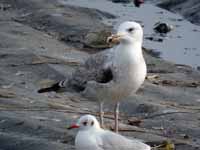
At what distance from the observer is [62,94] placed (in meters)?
11.5

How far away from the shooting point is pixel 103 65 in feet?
30.8

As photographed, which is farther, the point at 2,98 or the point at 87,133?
the point at 2,98

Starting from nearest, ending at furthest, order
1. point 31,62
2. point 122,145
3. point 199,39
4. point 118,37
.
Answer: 1. point 122,145
2. point 118,37
3. point 31,62
4. point 199,39

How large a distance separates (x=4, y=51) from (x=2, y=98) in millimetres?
3124

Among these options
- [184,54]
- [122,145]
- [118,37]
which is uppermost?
[118,37]

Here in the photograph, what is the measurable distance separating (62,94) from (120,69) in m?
2.49

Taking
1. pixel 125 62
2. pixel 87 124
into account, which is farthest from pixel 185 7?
pixel 87 124

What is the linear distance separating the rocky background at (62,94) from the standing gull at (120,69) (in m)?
0.53

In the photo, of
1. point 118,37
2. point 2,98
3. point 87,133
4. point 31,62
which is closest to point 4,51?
point 31,62

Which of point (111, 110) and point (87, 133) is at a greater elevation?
point (87, 133)

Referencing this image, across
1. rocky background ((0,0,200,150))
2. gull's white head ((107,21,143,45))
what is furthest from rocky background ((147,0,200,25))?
gull's white head ((107,21,143,45))

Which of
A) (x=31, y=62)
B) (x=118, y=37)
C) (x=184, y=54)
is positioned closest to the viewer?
(x=118, y=37)

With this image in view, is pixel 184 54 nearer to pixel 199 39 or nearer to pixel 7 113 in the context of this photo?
pixel 199 39

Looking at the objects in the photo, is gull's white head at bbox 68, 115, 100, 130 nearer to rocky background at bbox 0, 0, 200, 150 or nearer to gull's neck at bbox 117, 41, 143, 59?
rocky background at bbox 0, 0, 200, 150
